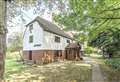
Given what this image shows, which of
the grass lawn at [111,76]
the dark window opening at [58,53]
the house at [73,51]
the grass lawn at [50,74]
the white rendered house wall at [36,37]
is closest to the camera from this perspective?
the grass lawn at [111,76]

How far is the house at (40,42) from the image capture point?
110 ft

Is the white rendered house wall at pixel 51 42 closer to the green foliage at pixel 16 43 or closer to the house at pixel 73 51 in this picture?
the house at pixel 73 51

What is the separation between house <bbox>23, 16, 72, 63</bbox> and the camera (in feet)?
110

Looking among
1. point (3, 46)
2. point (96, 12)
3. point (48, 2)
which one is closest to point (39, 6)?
point (48, 2)

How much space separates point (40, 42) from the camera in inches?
1332

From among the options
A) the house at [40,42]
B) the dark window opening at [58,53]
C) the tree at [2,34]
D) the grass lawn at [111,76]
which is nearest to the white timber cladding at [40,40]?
the house at [40,42]

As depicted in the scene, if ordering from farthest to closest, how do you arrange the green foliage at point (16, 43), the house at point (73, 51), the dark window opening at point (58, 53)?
the green foliage at point (16, 43) → the house at point (73, 51) → the dark window opening at point (58, 53)

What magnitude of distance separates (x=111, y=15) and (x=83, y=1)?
3.35 m

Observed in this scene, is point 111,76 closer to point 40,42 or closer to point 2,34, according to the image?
point 2,34

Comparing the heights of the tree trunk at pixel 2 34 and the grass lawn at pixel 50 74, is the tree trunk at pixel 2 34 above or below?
above

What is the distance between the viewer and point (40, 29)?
33844mm

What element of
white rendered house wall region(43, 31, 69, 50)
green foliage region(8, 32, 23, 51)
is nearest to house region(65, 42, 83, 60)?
white rendered house wall region(43, 31, 69, 50)

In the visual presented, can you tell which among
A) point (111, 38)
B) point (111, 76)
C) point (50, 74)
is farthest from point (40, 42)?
point (111, 76)

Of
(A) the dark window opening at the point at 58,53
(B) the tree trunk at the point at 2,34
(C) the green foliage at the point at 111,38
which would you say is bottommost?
(A) the dark window opening at the point at 58,53
